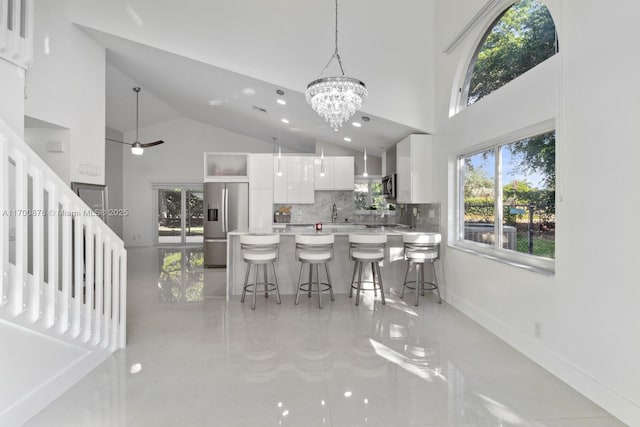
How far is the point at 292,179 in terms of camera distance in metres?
7.21

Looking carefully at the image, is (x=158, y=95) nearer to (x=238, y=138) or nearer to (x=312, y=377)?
(x=238, y=138)

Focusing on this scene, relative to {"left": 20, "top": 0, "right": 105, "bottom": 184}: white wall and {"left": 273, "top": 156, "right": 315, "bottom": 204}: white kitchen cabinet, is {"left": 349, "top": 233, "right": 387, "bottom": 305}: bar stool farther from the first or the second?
{"left": 20, "top": 0, "right": 105, "bottom": 184}: white wall

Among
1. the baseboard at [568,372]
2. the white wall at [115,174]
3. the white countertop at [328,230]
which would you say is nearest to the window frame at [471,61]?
the white countertop at [328,230]

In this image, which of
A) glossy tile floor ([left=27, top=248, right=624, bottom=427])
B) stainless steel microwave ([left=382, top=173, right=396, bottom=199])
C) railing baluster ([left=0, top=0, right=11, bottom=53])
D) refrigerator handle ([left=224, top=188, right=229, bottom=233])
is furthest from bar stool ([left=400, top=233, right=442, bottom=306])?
railing baluster ([left=0, top=0, right=11, bottom=53])

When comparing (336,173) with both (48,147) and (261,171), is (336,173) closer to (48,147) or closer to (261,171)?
(261,171)

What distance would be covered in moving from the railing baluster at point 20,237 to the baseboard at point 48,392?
532mm

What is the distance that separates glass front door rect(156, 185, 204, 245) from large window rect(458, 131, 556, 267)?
820 centimetres

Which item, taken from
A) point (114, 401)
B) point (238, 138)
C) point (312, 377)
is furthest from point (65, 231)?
point (238, 138)

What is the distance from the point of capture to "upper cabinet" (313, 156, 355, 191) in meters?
7.24

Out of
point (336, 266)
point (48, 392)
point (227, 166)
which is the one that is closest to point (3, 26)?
point (48, 392)

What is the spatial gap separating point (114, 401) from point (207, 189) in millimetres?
5344

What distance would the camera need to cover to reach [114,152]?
31.2 ft

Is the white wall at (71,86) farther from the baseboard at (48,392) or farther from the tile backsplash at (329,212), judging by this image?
the tile backsplash at (329,212)

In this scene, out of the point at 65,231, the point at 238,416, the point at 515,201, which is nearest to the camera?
the point at 238,416
